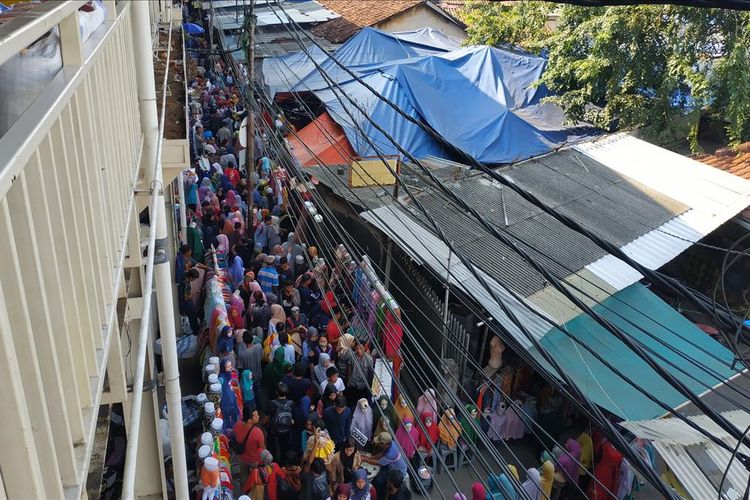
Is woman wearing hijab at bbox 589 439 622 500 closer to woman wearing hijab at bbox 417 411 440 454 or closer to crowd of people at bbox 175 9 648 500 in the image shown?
crowd of people at bbox 175 9 648 500

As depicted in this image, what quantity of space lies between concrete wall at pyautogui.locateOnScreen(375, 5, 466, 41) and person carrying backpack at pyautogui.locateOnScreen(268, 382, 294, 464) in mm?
17237

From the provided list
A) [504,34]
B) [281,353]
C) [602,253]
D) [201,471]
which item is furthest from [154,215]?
[504,34]

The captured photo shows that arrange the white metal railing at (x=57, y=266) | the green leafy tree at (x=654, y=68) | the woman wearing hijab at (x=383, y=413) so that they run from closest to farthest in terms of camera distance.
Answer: the white metal railing at (x=57, y=266), the woman wearing hijab at (x=383, y=413), the green leafy tree at (x=654, y=68)

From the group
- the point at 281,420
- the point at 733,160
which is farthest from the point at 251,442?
the point at 733,160

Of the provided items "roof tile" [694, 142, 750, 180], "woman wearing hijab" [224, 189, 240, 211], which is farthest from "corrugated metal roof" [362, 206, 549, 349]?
"roof tile" [694, 142, 750, 180]

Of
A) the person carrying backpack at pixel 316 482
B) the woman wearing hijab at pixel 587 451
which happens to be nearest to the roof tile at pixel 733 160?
the woman wearing hijab at pixel 587 451

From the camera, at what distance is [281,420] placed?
22.0 feet

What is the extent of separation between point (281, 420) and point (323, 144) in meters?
7.57

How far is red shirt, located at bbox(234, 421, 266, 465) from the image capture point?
20.4 feet

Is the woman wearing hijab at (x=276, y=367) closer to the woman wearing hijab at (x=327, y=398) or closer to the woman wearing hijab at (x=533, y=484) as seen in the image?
the woman wearing hijab at (x=327, y=398)

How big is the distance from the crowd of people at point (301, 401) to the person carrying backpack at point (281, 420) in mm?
12

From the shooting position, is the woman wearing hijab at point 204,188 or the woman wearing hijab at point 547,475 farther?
the woman wearing hijab at point 204,188

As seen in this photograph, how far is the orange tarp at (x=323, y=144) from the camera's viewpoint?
12602 mm

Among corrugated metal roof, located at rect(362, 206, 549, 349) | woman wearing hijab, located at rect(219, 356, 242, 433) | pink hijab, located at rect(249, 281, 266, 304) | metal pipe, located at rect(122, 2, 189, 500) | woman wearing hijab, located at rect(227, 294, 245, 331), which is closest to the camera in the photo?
metal pipe, located at rect(122, 2, 189, 500)
